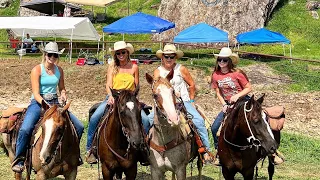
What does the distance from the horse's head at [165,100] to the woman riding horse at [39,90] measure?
1716mm

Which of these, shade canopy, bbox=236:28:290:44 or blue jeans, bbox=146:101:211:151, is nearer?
blue jeans, bbox=146:101:211:151

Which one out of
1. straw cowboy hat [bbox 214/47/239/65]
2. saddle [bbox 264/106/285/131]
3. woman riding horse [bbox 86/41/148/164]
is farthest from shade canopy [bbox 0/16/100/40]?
saddle [bbox 264/106/285/131]

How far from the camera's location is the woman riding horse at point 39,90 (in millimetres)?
7887

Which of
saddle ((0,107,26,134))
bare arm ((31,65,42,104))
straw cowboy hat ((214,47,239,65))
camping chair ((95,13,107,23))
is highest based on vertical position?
camping chair ((95,13,107,23))

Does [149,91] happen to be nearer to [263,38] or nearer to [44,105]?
[263,38]

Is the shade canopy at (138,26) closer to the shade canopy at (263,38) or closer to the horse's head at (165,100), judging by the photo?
the shade canopy at (263,38)

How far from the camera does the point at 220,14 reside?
101ft

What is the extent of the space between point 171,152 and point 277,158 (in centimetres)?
194

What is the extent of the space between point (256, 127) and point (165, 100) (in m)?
1.36

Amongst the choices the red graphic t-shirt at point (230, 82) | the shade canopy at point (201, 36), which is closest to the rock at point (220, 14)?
the shade canopy at point (201, 36)

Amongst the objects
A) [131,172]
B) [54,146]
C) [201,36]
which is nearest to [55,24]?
[201,36]

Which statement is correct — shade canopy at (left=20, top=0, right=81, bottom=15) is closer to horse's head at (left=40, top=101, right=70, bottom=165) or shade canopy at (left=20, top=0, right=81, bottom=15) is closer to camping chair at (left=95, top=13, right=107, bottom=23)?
camping chair at (left=95, top=13, right=107, bottom=23)

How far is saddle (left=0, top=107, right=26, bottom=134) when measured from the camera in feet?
28.7

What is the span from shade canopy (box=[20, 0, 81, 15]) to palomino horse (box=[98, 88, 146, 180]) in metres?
27.8
